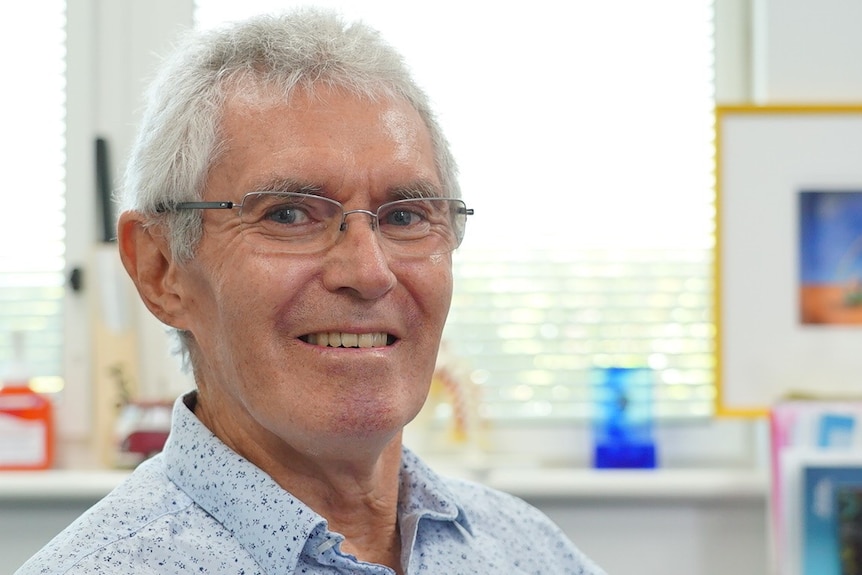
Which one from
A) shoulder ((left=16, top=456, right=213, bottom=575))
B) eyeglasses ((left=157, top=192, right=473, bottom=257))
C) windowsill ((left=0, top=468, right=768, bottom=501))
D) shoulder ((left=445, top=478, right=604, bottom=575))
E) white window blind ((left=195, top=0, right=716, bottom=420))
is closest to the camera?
shoulder ((left=16, top=456, right=213, bottom=575))

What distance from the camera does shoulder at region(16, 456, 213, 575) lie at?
87 cm

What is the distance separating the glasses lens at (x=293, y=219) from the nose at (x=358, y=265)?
14 millimetres

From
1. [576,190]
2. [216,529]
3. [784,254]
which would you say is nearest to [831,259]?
[784,254]

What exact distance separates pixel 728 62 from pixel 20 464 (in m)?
1.54

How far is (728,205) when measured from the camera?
192cm

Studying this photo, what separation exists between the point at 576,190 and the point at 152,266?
1150 millimetres

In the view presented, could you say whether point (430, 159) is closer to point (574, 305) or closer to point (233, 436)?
point (233, 436)

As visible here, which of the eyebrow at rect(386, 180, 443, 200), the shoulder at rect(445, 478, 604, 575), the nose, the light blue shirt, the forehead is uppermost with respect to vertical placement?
the forehead

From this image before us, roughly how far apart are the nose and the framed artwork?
43.6 inches

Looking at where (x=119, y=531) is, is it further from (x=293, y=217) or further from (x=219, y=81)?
(x=219, y=81)

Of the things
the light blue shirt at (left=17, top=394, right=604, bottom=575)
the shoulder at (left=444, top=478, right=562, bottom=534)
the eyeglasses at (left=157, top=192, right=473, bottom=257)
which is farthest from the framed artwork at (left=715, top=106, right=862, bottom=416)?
the eyeglasses at (left=157, top=192, right=473, bottom=257)

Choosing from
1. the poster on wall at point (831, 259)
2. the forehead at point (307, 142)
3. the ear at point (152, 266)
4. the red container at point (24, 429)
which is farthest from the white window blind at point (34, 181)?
the poster on wall at point (831, 259)

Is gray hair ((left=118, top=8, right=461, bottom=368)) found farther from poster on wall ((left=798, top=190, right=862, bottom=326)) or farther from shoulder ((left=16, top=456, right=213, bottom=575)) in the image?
poster on wall ((left=798, top=190, right=862, bottom=326))

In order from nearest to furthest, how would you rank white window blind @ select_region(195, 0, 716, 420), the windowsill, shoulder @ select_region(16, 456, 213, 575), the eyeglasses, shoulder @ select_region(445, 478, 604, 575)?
shoulder @ select_region(16, 456, 213, 575) < the eyeglasses < shoulder @ select_region(445, 478, 604, 575) < the windowsill < white window blind @ select_region(195, 0, 716, 420)
